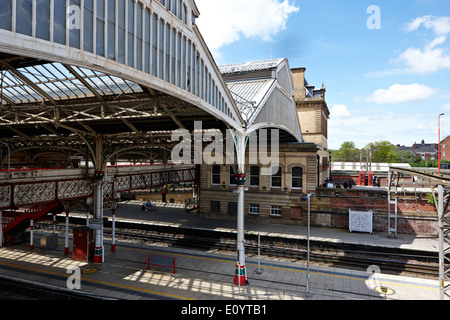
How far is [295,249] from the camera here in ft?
69.6

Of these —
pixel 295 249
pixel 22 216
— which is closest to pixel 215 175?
pixel 295 249

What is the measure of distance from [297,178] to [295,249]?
1023 centimetres

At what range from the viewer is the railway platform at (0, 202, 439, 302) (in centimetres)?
1434

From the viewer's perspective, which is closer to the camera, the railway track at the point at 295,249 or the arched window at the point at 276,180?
the railway track at the point at 295,249

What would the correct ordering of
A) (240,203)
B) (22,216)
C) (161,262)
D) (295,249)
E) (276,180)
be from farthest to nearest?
(276,180) → (295,249) → (22,216) → (161,262) → (240,203)

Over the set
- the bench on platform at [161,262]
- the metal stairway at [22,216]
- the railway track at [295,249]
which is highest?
the metal stairway at [22,216]

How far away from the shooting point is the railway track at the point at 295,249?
19328 mm

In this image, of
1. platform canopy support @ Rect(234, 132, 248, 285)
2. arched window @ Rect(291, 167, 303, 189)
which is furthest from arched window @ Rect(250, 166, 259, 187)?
platform canopy support @ Rect(234, 132, 248, 285)

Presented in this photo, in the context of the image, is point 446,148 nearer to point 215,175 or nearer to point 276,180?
point 276,180

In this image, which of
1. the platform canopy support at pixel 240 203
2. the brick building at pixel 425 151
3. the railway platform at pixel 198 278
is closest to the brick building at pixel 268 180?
the railway platform at pixel 198 278

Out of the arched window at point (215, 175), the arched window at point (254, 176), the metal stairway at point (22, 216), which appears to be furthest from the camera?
the arched window at point (215, 175)

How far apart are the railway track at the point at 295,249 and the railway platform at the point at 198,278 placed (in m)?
1.27

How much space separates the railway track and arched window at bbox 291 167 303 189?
304 inches

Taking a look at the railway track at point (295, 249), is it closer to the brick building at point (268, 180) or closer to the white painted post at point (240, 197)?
the white painted post at point (240, 197)
